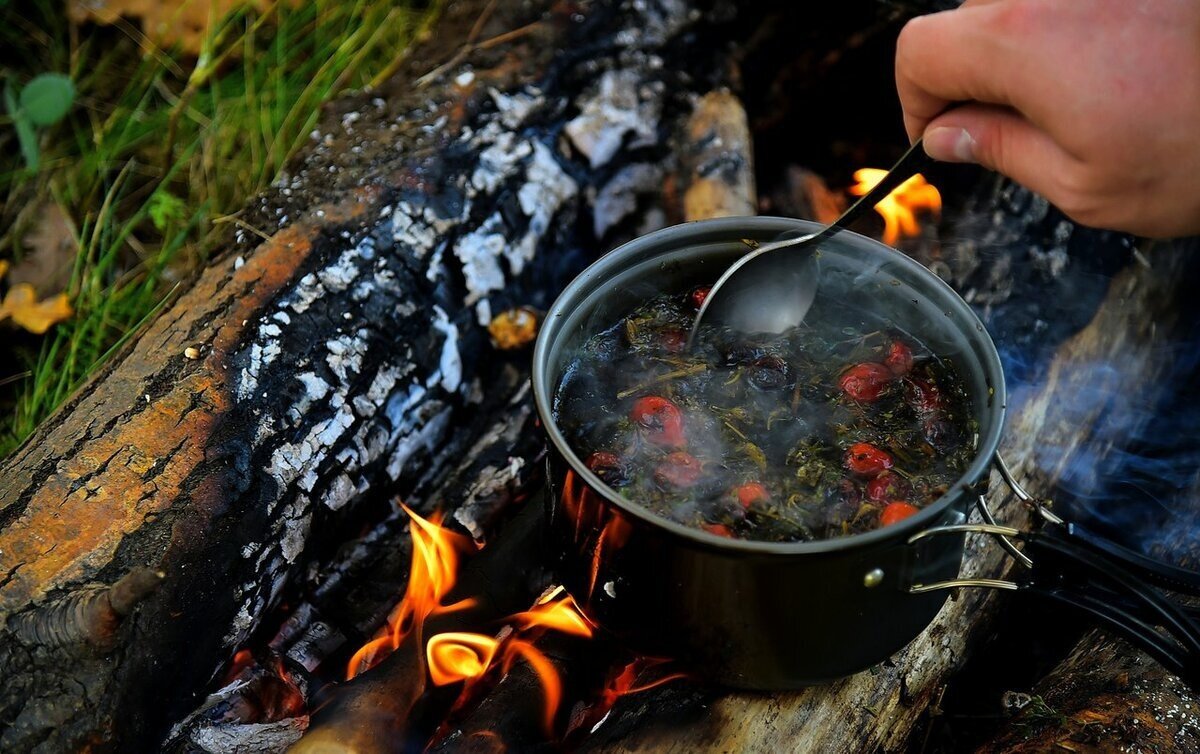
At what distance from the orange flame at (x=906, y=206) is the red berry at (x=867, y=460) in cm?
157

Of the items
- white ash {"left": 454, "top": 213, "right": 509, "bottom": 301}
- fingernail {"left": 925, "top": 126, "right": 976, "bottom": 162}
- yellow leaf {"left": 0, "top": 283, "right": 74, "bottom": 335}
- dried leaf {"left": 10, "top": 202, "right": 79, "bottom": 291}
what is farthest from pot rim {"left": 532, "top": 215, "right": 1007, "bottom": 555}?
dried leaf {"left": 10, "top": 202, "right": 79, "bottom": 291}

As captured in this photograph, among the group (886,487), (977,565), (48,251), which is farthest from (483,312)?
(48,251)

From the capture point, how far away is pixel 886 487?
6.42ft

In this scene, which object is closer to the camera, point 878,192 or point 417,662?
point 878,192

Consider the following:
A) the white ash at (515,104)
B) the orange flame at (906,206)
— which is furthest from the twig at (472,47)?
the orange flame at (906,206)

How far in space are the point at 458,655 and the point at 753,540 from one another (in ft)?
2.69

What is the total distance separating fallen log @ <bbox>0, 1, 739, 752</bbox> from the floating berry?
86 centimetres

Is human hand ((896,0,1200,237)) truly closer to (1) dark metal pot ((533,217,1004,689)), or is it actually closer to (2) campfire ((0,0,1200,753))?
(1) dark metal pot ((533,217,1004,689))

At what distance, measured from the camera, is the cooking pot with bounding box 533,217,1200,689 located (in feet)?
5.66

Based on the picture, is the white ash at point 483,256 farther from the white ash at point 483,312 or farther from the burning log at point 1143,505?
the burning log at point 1143,505

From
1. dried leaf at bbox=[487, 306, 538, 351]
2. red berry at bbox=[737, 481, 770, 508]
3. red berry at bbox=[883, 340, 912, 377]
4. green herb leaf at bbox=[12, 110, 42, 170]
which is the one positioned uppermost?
green herb leaf at bbox=[12, 110, 42, 170]

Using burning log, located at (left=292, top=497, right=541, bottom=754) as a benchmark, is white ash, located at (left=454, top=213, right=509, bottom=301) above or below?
above

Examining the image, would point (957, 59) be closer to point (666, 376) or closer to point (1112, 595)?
point (666, 376)

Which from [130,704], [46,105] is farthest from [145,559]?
[46,105]
